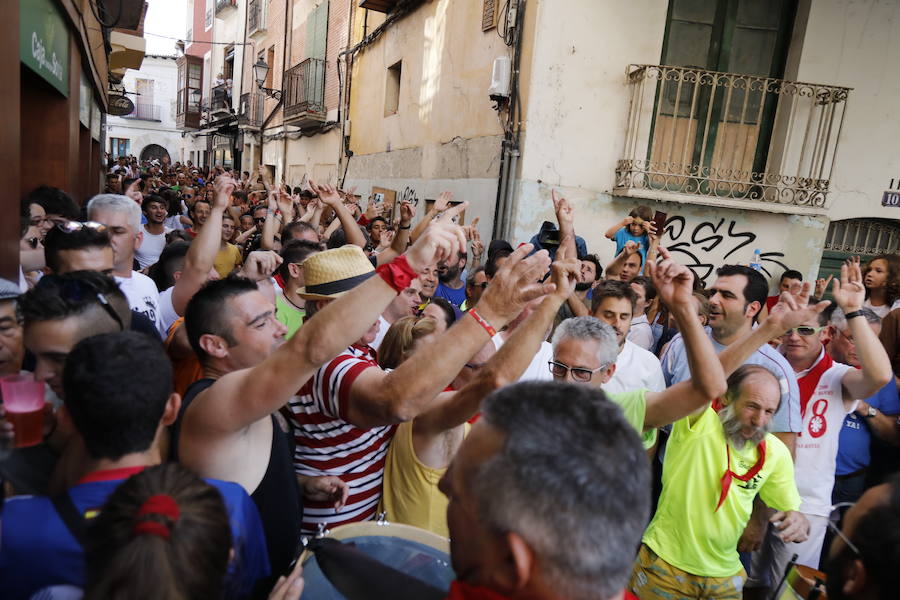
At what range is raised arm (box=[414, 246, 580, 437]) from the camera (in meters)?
1.92

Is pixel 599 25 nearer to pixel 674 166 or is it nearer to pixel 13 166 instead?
pixel 674 166

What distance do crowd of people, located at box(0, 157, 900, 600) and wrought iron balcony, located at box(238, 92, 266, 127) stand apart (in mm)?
20692

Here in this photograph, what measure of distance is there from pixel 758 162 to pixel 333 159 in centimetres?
1138

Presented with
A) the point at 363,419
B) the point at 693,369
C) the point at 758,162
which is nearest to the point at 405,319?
the point at 363,419

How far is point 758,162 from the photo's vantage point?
25.7 ft

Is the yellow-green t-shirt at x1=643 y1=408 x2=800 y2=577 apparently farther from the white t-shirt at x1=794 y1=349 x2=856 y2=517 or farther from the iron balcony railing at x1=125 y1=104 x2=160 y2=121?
the iron balcony railing at x1=125 y1=104 x2=160 y2=121

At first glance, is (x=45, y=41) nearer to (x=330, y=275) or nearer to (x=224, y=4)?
(x=330, y=275)

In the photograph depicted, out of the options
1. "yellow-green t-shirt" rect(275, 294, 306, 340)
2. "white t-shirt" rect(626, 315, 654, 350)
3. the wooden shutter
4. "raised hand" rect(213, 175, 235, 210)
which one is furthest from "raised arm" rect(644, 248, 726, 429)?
the wooden shutter

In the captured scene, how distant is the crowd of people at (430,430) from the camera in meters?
1.06

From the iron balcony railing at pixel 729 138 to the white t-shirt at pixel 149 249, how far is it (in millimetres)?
5350

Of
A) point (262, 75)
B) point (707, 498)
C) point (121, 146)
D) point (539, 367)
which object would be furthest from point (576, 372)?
point (121, 146)

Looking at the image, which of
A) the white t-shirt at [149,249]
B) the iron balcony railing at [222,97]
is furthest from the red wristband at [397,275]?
the iron balcony railing at [222,97]

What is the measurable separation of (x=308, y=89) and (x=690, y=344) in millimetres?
16799

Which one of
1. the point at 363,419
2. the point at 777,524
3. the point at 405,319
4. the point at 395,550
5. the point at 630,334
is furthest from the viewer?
the point at 630,334
